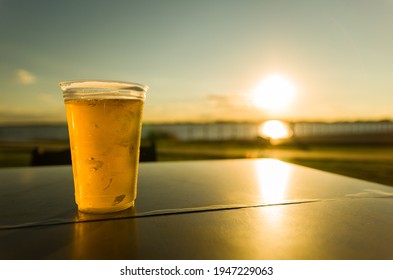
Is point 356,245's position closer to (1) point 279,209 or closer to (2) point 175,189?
(1) point 279,209

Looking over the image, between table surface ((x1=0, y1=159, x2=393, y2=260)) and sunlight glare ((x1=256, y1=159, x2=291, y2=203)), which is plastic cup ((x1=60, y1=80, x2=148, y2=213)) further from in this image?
sunlight glare ((x1=256, y1=159, x2=291, y2=203))

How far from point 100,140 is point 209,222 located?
205 millimetres

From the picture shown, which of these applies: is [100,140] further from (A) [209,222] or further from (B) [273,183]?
(B) [273,183]

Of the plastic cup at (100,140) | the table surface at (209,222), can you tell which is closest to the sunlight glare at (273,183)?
the table surface at (209,222)

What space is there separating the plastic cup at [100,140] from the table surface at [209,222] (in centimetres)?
3

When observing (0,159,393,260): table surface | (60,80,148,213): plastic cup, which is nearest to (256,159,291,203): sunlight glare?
(0,159,393,260): table surface

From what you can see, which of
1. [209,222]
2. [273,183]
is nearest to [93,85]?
[209,222]

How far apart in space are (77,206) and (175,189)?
8.1 inches

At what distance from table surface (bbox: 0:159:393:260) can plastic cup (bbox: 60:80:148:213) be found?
30 millimetres

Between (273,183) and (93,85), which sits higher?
(93,85)

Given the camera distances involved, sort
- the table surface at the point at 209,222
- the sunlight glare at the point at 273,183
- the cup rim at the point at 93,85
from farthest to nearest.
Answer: the sunlight glare at the point at 273,183, the cup rim at the point at 93,85, the table surface at the point at 209,222

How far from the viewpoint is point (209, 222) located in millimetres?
442

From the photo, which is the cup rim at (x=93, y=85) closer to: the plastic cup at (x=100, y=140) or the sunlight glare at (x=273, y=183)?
the plastic cup at (x=100, y=140)

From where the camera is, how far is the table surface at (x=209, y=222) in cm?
34
